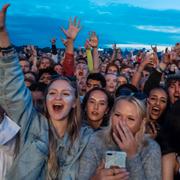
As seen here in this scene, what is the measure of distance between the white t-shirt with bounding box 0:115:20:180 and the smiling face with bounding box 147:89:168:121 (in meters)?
2.11

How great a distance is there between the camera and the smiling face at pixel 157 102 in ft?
15.4

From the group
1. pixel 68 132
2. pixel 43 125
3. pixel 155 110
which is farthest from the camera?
pixel 155 110

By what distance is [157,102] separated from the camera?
4.86m

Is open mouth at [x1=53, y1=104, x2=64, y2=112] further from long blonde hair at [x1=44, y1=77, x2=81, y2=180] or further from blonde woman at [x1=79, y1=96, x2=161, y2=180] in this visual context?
blonde woman at [x1=79, y1=96, x2=161, y2=180]

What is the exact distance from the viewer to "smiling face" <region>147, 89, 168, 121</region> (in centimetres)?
470

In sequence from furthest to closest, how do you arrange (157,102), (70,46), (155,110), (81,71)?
(81,71) → (70,46) → (157,102) → (155,110)

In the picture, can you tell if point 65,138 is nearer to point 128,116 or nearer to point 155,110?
point 128,116

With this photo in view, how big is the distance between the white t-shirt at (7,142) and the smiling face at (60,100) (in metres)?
0.40

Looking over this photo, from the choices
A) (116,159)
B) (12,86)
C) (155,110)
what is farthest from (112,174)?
(155,110)

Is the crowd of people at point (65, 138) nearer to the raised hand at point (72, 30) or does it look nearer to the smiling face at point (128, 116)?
the smiling face at point (128, 116)

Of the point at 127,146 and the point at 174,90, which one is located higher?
the point at 174,90

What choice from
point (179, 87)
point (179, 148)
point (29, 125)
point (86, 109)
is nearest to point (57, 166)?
point (29, 125)

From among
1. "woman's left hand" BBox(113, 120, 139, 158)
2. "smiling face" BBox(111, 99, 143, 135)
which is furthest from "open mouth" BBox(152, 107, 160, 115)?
"woman's left hand" BBox(113, 120, 139, 158)

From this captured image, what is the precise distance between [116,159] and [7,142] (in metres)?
0.73
